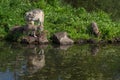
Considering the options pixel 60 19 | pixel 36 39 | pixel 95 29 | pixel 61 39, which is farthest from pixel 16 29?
pixel 95 29

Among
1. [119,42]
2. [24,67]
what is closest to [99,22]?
[119,42]

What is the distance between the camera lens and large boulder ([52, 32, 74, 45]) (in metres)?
26.5

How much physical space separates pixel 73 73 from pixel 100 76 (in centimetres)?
122

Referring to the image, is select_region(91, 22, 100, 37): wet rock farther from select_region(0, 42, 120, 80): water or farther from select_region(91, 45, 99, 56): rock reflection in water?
select_region(91, 45, 99, 56): rock reflection in water

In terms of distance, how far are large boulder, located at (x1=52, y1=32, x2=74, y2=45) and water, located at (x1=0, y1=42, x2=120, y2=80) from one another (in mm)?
628

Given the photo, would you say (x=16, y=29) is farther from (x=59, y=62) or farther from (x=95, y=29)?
(x=59, y=62)

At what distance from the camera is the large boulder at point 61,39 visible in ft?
86.9

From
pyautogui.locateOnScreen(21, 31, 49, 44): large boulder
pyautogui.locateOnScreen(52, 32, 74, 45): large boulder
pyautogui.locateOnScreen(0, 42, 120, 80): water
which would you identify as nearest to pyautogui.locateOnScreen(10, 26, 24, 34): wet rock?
pyautogui.locateOnScreen(21, 31, 49, 44): large boulder

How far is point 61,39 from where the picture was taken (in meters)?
26.5

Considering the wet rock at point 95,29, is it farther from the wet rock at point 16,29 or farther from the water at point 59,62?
the wet rock at point 16,29

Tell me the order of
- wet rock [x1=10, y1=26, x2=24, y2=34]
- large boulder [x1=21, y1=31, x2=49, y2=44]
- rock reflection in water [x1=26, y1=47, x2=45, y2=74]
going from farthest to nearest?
wet rock [x1=10, y1=26, x2=24, y2=34] < large boulder [x1=21, y1=31, x2=49, y2=44] < rock reflection in water [x1=26, y1=47, x2=45, y2=74]

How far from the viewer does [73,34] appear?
27.7 metres

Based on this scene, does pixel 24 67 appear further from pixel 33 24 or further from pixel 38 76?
pixel 33 24

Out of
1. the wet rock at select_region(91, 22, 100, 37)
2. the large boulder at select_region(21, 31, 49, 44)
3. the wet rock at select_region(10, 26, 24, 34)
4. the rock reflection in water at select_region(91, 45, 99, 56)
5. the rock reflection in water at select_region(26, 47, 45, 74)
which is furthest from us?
the wet rock at select_region(91, 22, 100, 37)
